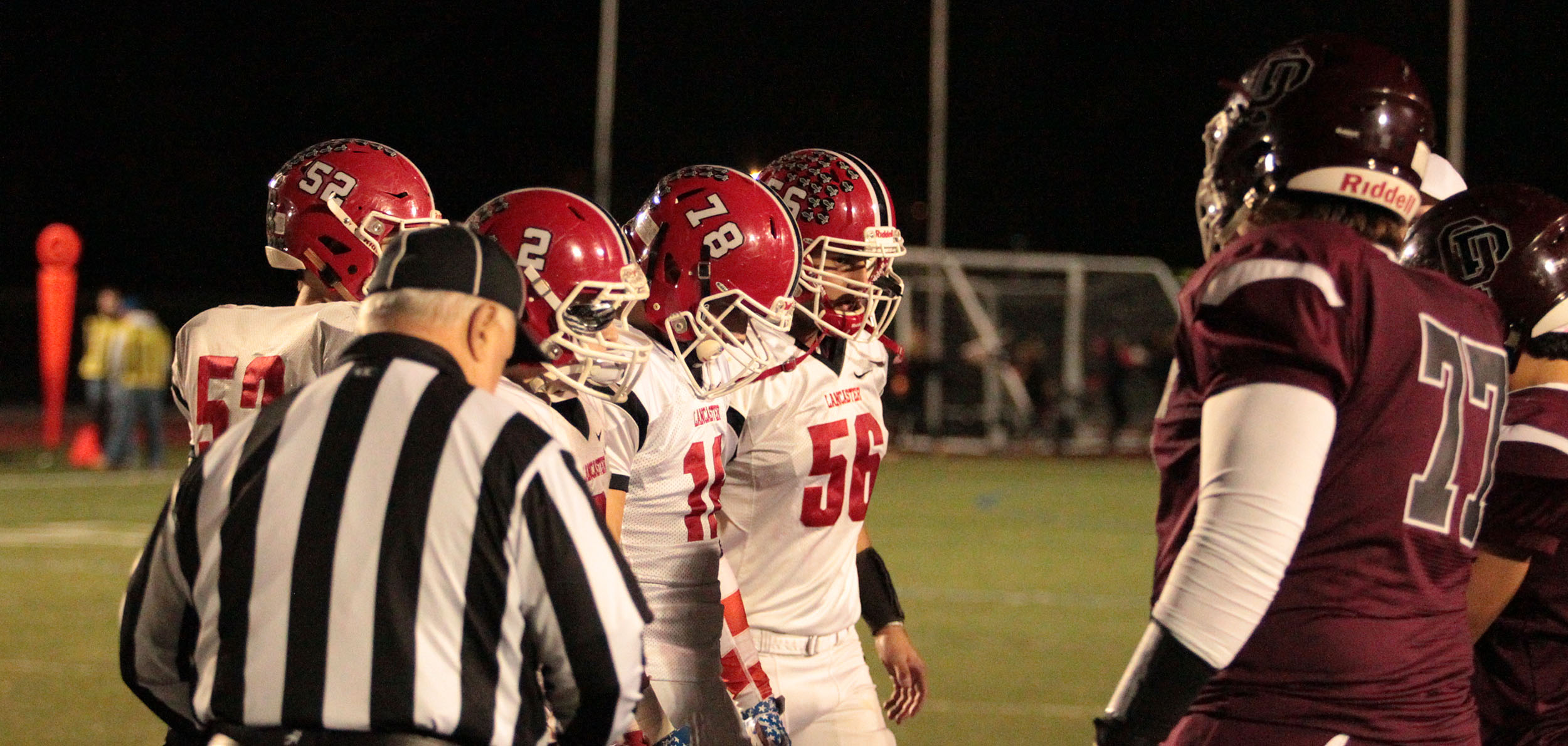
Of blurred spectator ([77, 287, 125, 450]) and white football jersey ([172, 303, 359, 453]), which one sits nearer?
white football jersey ([172, 303, 359, 453])

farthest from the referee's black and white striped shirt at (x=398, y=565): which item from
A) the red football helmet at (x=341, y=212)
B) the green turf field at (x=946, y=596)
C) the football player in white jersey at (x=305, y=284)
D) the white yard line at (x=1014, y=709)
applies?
the white yard line at (x=1014, y=709)

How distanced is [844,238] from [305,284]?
1.43 m

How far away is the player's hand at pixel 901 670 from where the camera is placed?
4.13 metres

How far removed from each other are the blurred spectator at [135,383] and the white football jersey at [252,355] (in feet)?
46.7

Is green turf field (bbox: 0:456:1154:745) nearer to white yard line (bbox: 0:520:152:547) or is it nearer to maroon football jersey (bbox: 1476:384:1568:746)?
white yard line (bbox: 0:520:152:547)

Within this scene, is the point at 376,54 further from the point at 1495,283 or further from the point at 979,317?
the point at 1495,283

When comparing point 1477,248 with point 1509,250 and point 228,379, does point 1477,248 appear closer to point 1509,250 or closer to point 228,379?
point 1509,250

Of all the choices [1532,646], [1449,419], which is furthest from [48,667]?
[1449,419]

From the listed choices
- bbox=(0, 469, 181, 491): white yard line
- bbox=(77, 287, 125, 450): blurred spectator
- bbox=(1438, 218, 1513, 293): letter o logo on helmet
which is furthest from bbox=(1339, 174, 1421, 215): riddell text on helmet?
bbox=(77, 287, 125, 450): blurred spectator

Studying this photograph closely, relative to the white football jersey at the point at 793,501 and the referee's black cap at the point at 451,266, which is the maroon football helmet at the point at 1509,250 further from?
the referee's black cap at the point at 451,266

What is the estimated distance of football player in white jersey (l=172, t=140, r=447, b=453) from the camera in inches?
133

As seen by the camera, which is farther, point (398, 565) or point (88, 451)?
point (88, 451)

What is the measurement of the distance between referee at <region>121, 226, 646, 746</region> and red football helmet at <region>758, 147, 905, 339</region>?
6.39 ft

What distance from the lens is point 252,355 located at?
340cm
